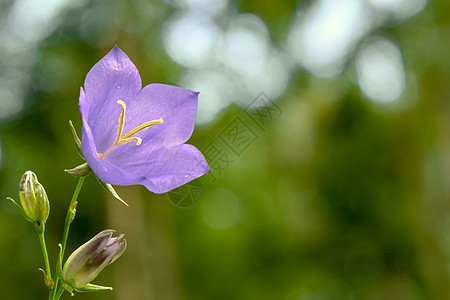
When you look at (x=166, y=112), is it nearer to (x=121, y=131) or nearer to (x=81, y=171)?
(x=121, y=131)

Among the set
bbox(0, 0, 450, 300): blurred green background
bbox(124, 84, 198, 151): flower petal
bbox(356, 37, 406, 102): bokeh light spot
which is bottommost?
bbox(0, 0, 450, 300): blurred green background

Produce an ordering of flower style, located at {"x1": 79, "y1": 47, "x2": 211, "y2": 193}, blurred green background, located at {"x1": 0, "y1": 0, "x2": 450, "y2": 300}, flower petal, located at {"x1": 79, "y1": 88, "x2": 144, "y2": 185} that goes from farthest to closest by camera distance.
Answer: blurred green background, located at {"x1": 0, "y1": 0, "x2": 450, "y2": 300} < flower style, located at {"x1": 79, "y1": 47, "x2": 211, "y2": 193} < flower petal, located at {"x1": 79, "y1": 88, "x2": 144, "y2": 185}

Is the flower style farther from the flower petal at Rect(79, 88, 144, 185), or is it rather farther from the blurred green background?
the blurred green background

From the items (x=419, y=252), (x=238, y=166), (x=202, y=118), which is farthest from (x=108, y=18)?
(x=419, y=252)

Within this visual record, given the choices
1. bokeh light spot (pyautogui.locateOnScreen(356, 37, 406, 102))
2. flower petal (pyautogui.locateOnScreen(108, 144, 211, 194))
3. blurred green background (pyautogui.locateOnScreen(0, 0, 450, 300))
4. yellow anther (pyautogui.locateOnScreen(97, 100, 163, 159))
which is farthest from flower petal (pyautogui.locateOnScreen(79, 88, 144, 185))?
bokeh light spot (pyautogui.locateOnScreen(356, 37, 406, 102))

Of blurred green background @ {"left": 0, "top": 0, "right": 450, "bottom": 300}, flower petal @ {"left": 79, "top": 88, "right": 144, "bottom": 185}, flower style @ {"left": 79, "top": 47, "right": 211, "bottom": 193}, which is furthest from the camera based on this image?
blurred green background @ {"left": 0, "top": 0, "right": 450, "bottom": 300}

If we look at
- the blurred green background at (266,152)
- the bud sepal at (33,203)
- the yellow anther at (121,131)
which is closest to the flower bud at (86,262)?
the bud sepal at (33,203)

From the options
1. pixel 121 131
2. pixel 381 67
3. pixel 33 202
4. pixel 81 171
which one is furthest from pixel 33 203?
pixel 381 67

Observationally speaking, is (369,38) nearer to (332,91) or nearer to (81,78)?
(332,91)
